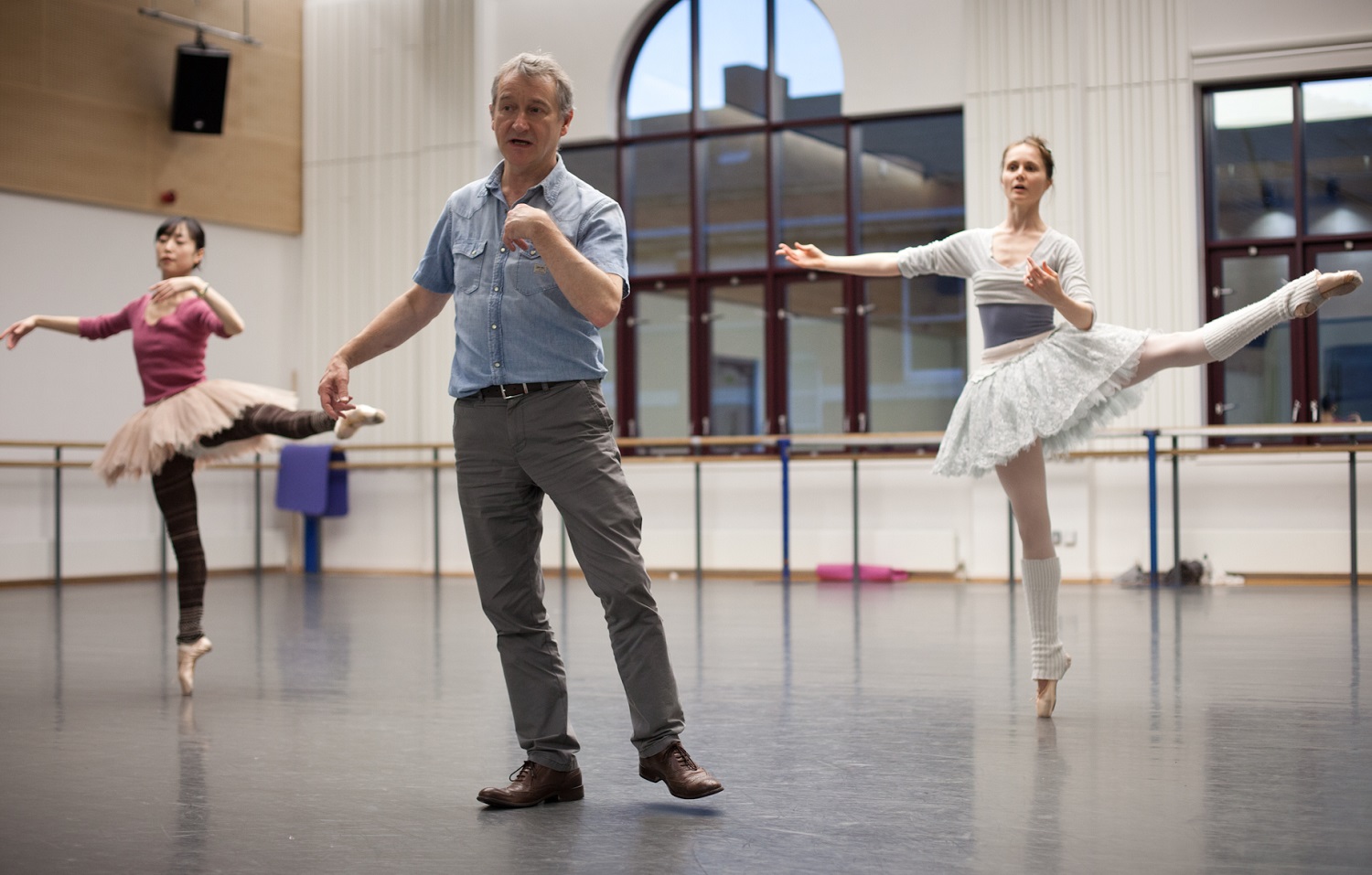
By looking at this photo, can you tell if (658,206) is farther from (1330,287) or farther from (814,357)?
(1330,287)

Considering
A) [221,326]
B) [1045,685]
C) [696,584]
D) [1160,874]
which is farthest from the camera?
[696,584]

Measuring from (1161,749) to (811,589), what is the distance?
4.98 metres

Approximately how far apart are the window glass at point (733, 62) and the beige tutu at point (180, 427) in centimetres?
630

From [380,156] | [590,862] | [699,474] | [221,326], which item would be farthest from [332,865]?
[380,156]

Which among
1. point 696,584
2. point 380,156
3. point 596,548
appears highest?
point 380,156

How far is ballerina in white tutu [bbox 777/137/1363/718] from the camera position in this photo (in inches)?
126

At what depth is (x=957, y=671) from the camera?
13.3 feet

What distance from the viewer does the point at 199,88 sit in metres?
9.19

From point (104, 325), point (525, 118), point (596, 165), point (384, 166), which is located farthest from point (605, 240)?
point (384, 166)

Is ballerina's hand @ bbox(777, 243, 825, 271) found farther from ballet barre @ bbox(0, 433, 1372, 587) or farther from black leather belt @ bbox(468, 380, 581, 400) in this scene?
ballet barre @ bbox(0, 433, 1372, 587)

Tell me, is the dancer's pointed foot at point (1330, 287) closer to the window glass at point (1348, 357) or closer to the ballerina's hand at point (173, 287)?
the ballerina's hand at point (173, 287)

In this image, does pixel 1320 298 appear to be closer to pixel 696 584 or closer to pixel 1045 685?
pixel 1045 685

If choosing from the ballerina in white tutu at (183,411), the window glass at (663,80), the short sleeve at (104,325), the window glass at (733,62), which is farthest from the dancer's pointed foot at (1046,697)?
the window glass at (663,80)

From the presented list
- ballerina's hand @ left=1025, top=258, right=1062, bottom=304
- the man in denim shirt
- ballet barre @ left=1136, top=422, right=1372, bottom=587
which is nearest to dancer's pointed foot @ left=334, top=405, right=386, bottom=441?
the man in denim shirt
